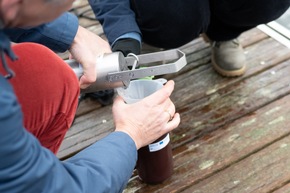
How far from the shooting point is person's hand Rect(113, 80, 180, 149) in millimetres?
949

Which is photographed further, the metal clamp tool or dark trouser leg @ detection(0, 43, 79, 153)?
the metal clamp tool

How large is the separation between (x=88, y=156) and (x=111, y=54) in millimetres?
304

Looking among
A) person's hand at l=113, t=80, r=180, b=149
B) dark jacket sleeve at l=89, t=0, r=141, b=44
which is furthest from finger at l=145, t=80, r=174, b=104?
dark jacket sleeve at l=89, t=0, r=141, b=44

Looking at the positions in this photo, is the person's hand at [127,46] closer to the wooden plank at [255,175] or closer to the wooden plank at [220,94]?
the wooden plank at [220,94]

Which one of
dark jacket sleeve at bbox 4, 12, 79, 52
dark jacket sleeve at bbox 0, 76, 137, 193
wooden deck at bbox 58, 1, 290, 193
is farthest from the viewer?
wooden deck at bbox 58, 1, 290, 193

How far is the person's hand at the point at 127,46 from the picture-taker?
1313mm

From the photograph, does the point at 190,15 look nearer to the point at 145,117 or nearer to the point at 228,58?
the point at 228,58

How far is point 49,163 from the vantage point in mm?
704

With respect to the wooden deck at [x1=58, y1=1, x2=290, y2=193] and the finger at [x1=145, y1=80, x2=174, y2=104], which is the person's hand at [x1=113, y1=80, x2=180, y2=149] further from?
the wooden deck at [x1=58, y1=1, x2=290, y2=193]

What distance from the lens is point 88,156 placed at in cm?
84

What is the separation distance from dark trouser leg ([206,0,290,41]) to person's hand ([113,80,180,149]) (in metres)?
0.52

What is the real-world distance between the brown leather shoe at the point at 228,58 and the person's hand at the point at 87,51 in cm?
56

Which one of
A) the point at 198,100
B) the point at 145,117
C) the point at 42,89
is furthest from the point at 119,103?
the point at 198,100

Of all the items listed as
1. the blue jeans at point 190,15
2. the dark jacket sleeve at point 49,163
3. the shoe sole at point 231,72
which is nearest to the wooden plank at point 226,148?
the shoe sole at point 231,72
